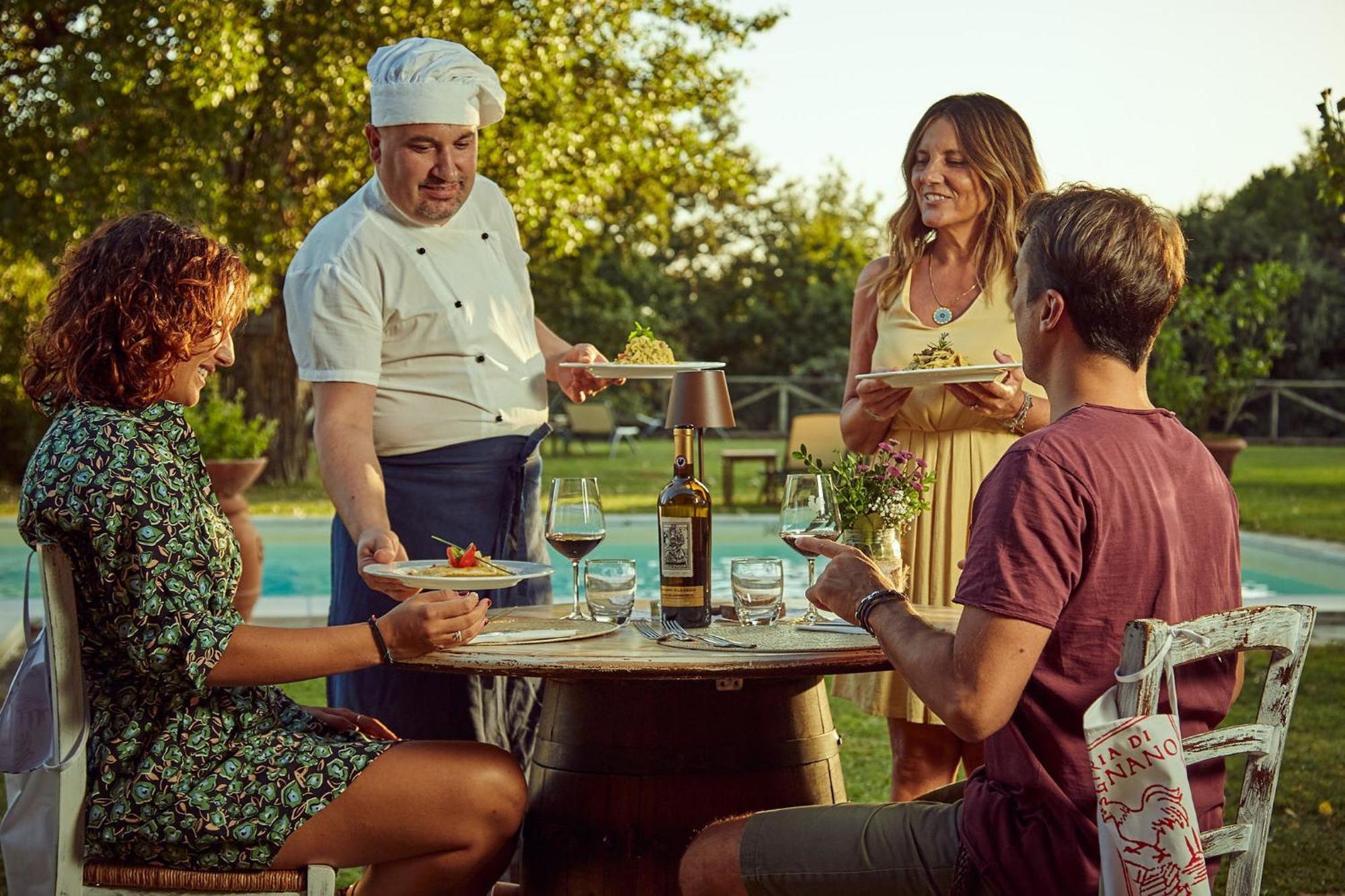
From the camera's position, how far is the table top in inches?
89.7

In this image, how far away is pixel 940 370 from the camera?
2.86 meters

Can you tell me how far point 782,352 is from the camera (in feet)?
93.4

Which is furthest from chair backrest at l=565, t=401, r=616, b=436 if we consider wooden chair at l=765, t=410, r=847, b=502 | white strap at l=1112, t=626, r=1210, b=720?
white strap at l=1112, t=626, r=1210, b=720

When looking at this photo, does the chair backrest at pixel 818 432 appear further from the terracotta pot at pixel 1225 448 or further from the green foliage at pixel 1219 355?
the terracotta pot at pixel 1225 448

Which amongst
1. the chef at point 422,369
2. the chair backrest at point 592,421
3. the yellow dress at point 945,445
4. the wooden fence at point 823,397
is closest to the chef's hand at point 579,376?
the chef at point 422,369

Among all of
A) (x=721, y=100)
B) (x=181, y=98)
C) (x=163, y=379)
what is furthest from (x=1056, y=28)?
(x=163, y=379)

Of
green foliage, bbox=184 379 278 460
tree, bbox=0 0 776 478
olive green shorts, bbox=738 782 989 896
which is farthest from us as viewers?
tree, bbox=0 0 776 478

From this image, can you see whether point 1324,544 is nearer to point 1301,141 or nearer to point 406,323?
point 406,323

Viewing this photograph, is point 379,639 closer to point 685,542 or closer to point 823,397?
point 685,542

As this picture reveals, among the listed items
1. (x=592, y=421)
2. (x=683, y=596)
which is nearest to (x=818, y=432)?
(x=592, y=421)

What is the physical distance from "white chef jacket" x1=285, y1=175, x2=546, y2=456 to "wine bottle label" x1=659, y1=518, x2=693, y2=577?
0.84m

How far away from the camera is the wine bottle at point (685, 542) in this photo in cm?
249

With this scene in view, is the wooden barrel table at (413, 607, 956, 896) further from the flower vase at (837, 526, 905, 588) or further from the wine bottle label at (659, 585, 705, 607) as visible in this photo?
the flower vase at (837, 526, 905, 588)

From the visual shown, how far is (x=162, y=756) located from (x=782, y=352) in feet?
86.9
